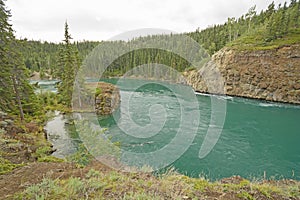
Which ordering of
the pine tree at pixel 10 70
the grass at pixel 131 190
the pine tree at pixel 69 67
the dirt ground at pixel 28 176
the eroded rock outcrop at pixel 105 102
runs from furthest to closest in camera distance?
1. the eroded rock outcrop at pixel 105 102
2. the pine tree at pixel 69 67
3. the pine tree at pixel 10 70
4. the dirt ground at pixel 28 176
5. the grass at pixel 131 190

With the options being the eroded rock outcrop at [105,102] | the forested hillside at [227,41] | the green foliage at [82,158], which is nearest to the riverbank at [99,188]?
the green foliage at [82,158]

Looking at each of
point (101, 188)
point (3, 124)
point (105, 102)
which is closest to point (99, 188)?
point (101, 188)

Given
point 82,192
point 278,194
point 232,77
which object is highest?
point 232,77

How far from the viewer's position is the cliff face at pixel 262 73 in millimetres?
32188

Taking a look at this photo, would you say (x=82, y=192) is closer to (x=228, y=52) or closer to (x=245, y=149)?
(x=245, y=149)

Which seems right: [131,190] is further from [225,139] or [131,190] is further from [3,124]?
[225,139]

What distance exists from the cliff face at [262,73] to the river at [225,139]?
8039mm

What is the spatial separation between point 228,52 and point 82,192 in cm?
4575

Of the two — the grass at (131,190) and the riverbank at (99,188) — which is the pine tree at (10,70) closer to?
the riverbank at (99,188)

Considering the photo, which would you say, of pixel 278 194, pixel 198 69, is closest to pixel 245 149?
pixel 278 194

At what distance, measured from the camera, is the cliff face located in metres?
32.2

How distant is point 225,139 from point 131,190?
14.1 meters

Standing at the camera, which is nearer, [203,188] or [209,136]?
[203,188]

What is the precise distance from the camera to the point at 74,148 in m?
12.7
